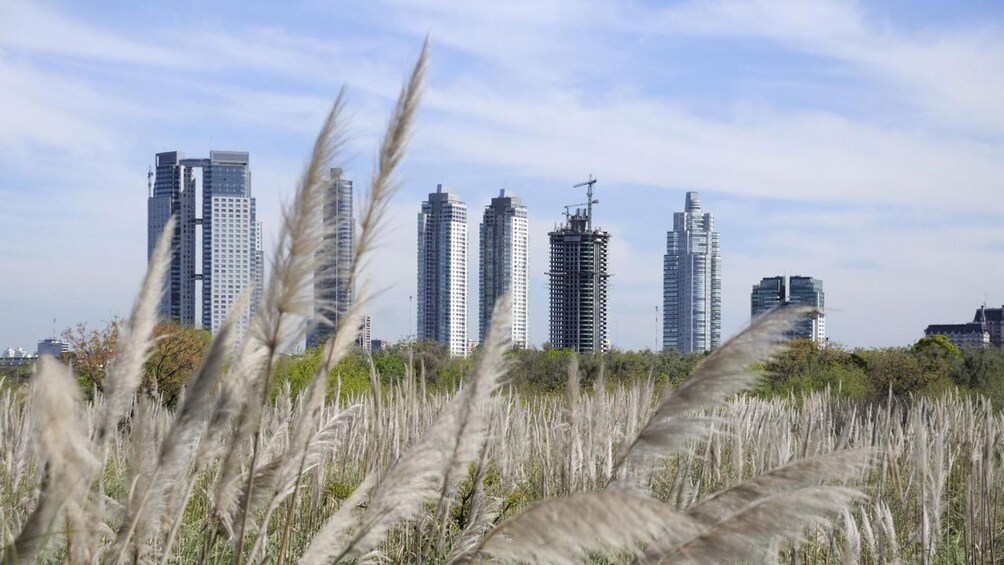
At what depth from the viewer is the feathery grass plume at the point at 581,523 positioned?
132 centimetres

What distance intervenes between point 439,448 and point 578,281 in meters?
83.2

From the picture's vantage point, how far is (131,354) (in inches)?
67.9

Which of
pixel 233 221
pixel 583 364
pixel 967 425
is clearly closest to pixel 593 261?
pixel 233 221

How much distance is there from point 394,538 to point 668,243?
548 ft

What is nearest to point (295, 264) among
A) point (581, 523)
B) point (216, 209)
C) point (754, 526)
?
point (581, 523)

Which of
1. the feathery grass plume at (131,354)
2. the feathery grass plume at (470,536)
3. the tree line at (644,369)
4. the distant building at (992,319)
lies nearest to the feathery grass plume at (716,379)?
the feathery grass plume at (470,536)

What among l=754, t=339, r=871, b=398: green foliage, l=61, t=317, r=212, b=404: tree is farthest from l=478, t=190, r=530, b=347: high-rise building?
l=61, t=317, r=212, b=404: tree

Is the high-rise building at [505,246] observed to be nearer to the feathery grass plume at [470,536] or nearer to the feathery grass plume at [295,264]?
the feathery grass plume at [470,536]

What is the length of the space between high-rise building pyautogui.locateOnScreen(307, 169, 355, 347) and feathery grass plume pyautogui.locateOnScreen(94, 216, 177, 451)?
0.29 metres

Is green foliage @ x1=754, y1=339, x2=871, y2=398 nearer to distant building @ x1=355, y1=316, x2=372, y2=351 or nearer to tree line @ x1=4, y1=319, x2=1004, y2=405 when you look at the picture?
tree line @ x1=4, y1=319, x2=1004, y2=405

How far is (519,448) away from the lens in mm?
6031

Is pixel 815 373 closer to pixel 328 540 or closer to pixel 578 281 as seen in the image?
pixel 328 540

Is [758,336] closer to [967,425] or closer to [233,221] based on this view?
[967,425]

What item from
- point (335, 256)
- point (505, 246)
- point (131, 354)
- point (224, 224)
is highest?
point (224, 224)
